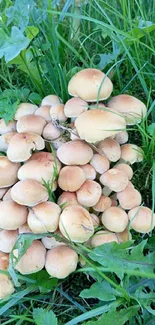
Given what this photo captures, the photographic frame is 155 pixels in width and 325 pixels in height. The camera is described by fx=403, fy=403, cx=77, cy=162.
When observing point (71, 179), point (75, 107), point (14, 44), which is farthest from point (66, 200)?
point (14, 44)

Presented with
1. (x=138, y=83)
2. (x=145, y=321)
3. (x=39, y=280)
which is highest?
(x=138, y=83)

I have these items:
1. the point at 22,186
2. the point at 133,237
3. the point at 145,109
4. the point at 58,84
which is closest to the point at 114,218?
the point at 133,237

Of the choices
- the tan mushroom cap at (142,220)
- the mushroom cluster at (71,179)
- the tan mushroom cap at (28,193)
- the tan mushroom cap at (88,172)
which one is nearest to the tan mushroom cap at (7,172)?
the mushroom cluster at (71,179)

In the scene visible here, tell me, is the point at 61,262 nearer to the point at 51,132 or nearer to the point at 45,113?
the point at 51,132

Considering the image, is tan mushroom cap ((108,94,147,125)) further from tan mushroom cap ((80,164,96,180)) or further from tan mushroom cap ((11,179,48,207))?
tan mushroom cap ((11,179,48,207))

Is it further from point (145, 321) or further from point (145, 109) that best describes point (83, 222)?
point (145, 109)

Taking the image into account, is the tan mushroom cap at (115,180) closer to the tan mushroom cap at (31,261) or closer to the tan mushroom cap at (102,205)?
the tan mushroom cap at (102,205)
